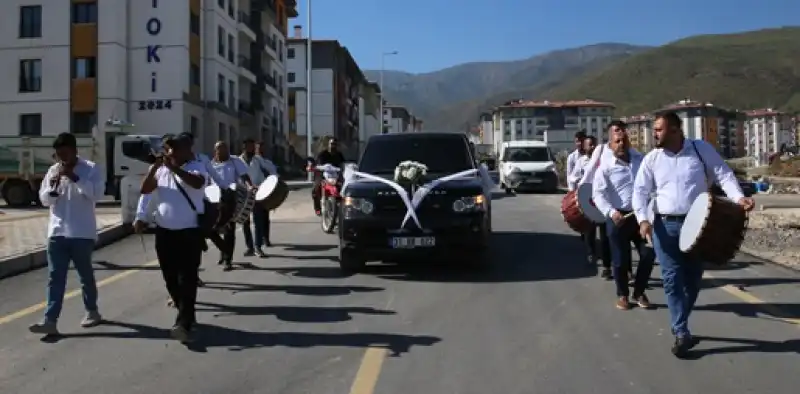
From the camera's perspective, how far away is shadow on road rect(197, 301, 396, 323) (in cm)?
714

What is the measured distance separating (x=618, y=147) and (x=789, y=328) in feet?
7.60

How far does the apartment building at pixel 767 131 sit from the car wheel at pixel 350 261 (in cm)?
12548

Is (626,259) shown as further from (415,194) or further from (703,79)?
(703,79)

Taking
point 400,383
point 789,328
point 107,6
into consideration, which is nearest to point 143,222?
point 400,383

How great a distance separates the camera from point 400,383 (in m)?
5.07

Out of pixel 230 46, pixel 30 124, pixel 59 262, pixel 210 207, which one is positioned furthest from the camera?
pixel 230 46

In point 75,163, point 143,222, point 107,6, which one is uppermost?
point 107,6

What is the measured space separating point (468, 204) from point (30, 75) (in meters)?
40.6

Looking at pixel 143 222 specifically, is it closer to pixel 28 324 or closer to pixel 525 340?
pixel 28 324

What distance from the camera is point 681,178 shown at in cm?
574

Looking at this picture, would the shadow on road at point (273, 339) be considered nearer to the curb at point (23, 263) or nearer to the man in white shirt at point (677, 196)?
the man in white shirt at point (677, 196)

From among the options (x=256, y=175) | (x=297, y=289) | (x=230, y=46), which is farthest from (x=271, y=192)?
(x=230, y=46)

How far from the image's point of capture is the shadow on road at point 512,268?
9281 mm

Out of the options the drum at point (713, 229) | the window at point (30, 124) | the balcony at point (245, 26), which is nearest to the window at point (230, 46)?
the balcony at point (245, 26)
